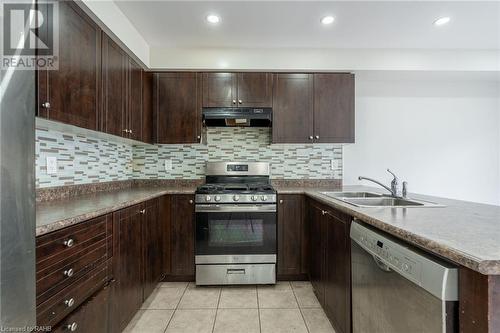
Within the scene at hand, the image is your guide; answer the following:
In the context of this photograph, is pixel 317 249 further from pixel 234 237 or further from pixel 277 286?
pixel 234 237

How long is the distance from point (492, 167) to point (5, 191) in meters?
4.44

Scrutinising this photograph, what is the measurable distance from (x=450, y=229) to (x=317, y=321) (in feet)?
4.43

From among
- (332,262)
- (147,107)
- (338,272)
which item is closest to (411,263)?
(338,272)

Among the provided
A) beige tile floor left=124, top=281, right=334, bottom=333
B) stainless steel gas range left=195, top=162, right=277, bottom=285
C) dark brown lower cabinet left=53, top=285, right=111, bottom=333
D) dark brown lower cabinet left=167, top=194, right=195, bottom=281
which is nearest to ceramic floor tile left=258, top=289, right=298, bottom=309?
beige tile floor left=124, top=281, right=334, bottom=333

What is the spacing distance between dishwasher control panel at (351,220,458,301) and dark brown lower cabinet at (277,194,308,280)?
3.96 ft

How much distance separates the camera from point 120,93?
2010 millimetres

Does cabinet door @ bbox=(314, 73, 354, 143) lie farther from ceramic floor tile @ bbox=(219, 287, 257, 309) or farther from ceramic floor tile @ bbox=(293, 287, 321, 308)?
ceramic floor tile @ bbox=(219, 287, 257, 309)

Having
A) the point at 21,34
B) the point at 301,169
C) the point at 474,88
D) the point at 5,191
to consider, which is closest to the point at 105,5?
the point at 21,34

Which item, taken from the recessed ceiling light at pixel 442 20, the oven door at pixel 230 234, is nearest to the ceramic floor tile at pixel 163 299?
the oven door at pixel 230 234

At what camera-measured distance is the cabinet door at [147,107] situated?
2.44 m

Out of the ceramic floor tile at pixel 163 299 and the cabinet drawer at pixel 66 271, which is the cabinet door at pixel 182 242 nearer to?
the ceramic floor tile at pixel 163 299

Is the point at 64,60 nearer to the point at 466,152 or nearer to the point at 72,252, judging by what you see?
the point at 72,252

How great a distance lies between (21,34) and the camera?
756 millimetres

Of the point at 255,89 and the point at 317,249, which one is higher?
the point at 255,89
